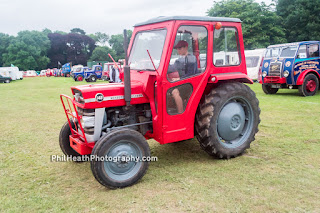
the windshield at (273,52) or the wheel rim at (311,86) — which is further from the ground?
the windshield at (273,52)

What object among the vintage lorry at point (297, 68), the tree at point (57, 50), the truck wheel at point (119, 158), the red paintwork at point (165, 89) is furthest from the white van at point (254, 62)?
the tree at point (57, 50)

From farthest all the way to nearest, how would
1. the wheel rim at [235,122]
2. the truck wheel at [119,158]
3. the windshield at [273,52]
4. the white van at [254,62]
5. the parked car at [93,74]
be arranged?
the parked car at [93,74] → the white van at [254,62] → the windshield at [273,52] → the wheel rim at [235,122] → the truck wheel at [119,158]

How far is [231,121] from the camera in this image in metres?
4.60

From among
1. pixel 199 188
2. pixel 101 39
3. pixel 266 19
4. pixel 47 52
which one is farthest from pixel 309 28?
pixel 101 39

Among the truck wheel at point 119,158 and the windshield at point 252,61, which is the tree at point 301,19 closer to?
the windshield at point 252,61

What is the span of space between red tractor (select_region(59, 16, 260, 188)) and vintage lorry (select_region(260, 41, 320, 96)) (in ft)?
24.9

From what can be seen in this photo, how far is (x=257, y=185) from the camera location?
12.0 ft

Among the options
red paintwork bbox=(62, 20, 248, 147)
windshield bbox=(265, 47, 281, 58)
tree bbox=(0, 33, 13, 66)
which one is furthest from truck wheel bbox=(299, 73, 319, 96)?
tree bbox=(0, 33, 13, 66)

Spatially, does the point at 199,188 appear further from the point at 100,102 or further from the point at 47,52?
the point at 47,52

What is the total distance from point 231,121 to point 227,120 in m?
0.10

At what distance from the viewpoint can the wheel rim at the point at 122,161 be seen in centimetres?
368

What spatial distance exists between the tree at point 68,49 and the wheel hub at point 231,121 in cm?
6982

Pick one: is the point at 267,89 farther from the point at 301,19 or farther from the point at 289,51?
the point at 301,19

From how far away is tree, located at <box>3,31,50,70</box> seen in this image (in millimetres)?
61281
